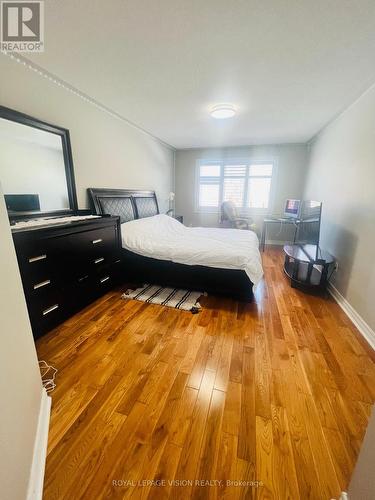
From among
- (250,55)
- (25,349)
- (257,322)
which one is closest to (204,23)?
(250,55)

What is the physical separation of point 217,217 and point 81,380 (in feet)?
16.2

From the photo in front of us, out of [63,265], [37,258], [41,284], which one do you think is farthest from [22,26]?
[41,284]

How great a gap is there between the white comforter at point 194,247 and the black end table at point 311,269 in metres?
0.59

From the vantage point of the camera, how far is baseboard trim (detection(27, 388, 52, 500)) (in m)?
0.84

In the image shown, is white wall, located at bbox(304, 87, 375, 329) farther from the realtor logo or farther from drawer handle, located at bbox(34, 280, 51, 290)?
the realtor logo

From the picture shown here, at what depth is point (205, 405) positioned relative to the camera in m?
1.24

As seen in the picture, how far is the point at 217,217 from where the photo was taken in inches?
224

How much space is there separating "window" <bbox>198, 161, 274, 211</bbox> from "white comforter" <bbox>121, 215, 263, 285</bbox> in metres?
2.24

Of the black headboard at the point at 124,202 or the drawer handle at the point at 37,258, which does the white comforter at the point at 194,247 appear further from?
the drawer handle at the point at 37,258

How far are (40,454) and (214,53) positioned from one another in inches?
116

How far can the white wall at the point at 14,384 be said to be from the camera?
71cm

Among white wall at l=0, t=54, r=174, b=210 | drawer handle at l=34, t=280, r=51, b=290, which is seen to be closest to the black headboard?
white wall at l=0, t=54, r=174, b=210

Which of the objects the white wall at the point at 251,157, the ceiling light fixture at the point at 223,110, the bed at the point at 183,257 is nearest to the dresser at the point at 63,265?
the bed at the point at 183,257

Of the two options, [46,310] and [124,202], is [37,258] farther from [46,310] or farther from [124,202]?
[124,202]
